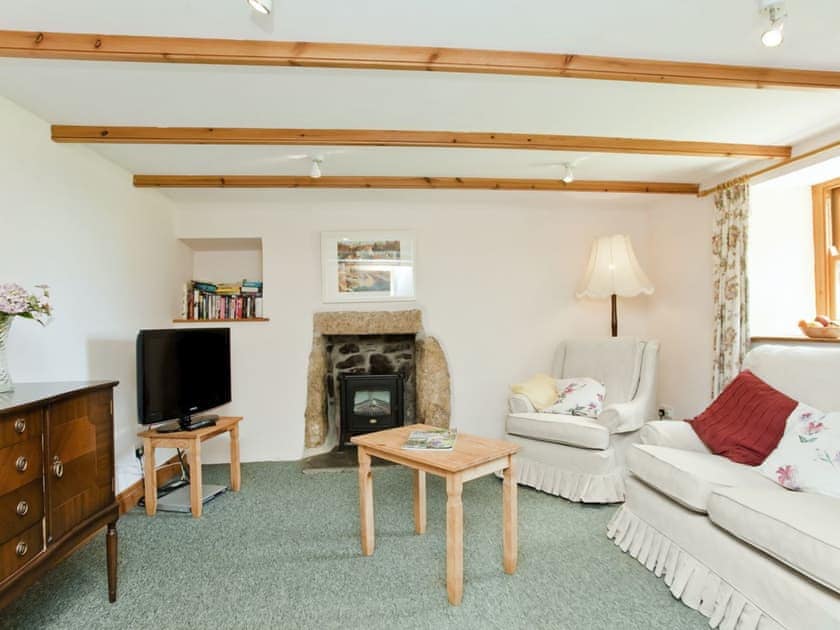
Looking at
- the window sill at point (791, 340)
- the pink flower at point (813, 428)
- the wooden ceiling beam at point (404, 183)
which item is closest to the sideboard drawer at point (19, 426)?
the wooden ceiling beam at point (404, 183)

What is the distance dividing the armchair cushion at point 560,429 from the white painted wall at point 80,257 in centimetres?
Result: 260

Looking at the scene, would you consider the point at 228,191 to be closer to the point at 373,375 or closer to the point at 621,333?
the point at 373,375

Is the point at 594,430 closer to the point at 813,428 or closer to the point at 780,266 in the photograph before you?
the point at 813,428

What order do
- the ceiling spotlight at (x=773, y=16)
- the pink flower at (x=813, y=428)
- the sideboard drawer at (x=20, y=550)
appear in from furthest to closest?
the pink flower at (x=813, y=428), the ceiling spotlight at (x=773, y=16), the sideboard drawer at (x=20, y=550)

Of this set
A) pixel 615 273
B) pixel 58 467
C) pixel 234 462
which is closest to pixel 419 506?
pixel 234 462

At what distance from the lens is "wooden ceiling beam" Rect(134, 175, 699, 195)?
10.8ft

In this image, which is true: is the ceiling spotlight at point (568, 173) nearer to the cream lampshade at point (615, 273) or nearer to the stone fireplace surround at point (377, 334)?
the cream lampshade at point (615, 273)

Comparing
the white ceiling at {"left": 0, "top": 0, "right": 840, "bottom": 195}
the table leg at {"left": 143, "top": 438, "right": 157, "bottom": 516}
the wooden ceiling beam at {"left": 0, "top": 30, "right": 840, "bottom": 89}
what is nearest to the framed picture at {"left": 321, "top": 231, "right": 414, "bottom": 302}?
the white ceiling at {"left": 0, "top": 0, "right": 840, "bottom": 195}

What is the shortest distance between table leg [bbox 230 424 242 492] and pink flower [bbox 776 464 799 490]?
303 centimetres

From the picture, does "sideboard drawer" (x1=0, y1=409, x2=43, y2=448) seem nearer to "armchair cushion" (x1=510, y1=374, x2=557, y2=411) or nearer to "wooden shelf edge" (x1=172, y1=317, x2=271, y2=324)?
"wooden shelf edge" (x1=172, y1=317, x2=271, y2=324)

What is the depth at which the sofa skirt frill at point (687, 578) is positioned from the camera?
1.61 metres

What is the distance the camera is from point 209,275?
14.1 feet

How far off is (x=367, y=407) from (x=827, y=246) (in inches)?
142

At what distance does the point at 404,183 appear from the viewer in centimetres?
349
